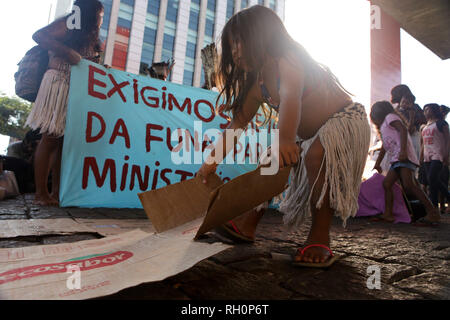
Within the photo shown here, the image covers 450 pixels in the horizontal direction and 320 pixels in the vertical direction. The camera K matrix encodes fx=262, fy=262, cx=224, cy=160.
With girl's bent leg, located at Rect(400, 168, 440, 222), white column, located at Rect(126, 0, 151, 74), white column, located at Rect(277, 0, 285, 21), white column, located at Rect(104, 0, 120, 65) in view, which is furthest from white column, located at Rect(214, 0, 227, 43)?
girl's bent leg, located at Rect(400, 168, 440, 222)

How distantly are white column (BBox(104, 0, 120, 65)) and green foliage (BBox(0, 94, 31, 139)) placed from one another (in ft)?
29.5

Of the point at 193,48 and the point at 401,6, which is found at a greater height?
the point at 193,48

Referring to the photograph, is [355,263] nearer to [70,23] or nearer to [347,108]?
[347,108]

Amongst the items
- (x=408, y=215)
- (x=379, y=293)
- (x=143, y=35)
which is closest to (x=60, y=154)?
(x=379, y=293)

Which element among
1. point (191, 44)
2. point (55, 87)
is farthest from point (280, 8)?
point (55, 87)

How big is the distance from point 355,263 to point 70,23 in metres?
2.78

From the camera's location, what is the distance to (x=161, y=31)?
2050 cm

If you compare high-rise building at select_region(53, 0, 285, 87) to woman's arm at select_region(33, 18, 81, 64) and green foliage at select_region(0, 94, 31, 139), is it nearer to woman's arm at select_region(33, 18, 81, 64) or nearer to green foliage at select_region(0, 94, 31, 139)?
green foliage at select_region(0, 94, 31, 139)

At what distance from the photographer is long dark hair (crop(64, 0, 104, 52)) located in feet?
7.71

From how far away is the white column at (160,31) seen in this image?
20203 millimetres
